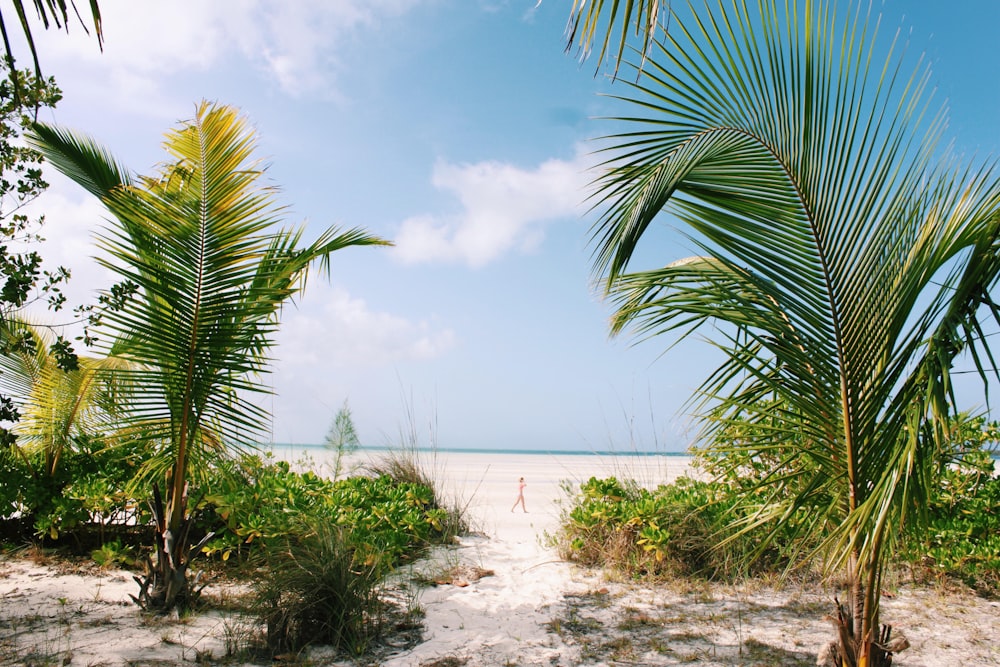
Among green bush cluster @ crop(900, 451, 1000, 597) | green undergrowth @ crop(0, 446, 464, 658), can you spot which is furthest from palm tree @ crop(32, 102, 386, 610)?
green bush cluster @ crop(900, 451, 1000, 597)

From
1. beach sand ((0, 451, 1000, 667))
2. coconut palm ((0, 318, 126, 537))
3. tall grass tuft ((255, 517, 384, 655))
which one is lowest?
beach sand ((0, 451, 1000, 667))

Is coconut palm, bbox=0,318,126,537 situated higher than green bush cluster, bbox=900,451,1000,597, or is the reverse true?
coconut palm, bbox=0,318,126,537

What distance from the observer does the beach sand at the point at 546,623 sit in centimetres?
352

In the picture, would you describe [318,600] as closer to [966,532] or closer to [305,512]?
[305,512]

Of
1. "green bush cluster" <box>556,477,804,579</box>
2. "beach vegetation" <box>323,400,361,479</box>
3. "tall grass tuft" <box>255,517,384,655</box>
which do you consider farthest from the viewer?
"beach vegetation" <box>323,400,361,479</box>

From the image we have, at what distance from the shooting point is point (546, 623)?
164 inches

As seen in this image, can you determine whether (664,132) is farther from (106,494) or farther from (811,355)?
(106,494)

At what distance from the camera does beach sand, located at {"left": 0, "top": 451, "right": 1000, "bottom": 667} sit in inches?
139

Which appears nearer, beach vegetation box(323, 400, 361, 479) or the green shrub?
the green shrub

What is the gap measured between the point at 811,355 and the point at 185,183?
405cm

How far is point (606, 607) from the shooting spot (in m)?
4.51

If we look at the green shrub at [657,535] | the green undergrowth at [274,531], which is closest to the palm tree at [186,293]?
the green undergrowth at [274,531]

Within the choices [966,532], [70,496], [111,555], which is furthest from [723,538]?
[70,496]

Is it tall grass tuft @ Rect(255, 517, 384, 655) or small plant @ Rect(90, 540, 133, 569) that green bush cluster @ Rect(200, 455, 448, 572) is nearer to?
tall grass tuft @ Rect(255, 517, 384, 655)
